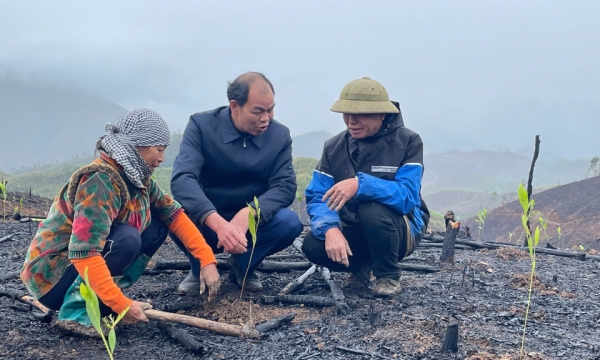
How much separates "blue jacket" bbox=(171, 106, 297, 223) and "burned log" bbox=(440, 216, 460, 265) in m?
1.90

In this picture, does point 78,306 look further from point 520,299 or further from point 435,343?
point 520,299

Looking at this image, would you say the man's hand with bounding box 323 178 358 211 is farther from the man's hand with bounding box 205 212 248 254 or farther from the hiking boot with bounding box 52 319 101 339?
the hiking boot with bounding box 52 319 101 339

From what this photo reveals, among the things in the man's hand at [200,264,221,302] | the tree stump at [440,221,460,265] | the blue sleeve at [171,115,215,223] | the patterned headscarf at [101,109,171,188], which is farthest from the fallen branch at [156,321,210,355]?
the tree stump at [440,221,460,265]

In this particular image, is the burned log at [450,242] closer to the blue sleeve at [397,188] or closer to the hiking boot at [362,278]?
the hiking boot at [362,278]

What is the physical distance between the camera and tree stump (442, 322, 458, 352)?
2.79 m

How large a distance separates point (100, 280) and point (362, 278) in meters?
2.06

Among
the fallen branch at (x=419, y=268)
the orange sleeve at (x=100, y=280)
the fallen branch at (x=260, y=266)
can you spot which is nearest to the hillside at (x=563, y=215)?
the fallen branch at (x=419, y=268)

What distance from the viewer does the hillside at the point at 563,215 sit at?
704 inches

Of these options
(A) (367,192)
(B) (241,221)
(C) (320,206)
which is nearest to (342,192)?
(A) (367,192)

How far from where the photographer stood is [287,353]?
286cm

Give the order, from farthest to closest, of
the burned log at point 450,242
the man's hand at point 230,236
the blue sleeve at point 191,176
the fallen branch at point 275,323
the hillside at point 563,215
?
the hillside at point 563,215 < the burned log at point 450,242 < the blue sleeve at point 191,176 < the man's hand at point 230,236 < the fallen branch at point 275,323

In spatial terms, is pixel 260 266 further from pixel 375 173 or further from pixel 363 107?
pixel 363 107

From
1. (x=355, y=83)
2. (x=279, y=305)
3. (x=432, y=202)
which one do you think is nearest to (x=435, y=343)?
(x=279, y=305)

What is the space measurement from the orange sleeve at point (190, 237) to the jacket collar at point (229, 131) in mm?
756
